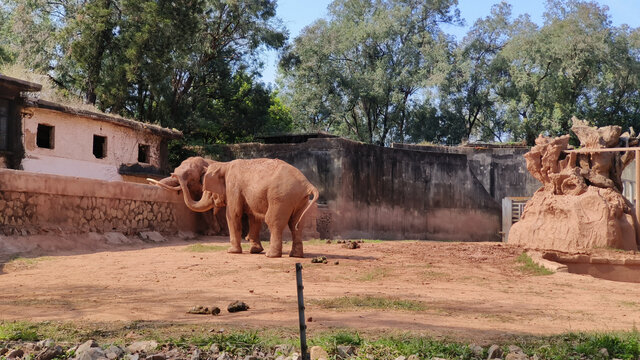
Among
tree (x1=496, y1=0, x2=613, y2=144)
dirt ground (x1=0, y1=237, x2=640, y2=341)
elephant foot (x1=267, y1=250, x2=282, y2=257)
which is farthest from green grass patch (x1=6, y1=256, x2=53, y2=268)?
tree (x1=496, y1=0, x2=613, y2=144)

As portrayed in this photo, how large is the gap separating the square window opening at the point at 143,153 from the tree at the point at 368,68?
1232 cm

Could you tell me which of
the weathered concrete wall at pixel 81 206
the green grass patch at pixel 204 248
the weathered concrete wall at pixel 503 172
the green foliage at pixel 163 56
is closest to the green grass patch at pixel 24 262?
the weathered concrete wall at pixel 81 206

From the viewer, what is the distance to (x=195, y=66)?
2678 centimetres

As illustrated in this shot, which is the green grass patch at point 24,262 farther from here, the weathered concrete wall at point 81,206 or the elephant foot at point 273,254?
the elephant foot at point 273,254

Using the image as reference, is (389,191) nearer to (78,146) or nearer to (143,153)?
(143,153)

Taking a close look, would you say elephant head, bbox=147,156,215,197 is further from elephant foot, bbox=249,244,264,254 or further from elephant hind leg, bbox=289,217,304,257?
elephant hind leg, bbox=289,217,304,257

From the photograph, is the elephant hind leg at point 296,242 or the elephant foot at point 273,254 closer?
the elephant foot at point 273,254

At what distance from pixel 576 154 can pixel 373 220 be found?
8064 millimetres

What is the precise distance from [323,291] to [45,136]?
16.1 metres

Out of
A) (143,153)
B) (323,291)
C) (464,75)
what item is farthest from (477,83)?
(323,291)

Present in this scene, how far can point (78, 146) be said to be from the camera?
2114cm

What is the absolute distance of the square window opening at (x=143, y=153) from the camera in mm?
24000

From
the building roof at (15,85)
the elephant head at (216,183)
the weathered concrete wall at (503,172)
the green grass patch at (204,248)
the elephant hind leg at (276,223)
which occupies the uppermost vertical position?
the building roof at (15,85)

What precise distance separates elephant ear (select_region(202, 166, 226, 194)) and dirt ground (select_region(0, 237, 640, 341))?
4.19 ft
